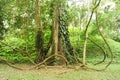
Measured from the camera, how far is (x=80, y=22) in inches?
488

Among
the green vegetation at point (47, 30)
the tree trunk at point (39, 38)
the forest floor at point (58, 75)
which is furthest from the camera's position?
the tree trunk at point (39, 38)

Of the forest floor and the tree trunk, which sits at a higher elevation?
the tree trunk

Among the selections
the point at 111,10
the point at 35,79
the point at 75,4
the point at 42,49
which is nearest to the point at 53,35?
the point at 42,49

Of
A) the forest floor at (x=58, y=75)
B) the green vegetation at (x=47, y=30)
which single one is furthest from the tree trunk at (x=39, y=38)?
the forest floor at (x=58, y=75)

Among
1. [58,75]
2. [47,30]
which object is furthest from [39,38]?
[58,75]

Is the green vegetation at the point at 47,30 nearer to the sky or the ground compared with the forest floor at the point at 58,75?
nearer to the sky

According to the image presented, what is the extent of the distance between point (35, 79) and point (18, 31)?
4253 mm

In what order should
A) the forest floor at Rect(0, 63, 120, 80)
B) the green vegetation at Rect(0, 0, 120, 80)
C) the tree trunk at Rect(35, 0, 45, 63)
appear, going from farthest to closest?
the tree trunk at Rect(35, 0, 45, 63) < the green vegetation at Rect(0, 0, 120, 80) < the forest floor at Rect(0, 63, 120, 80)

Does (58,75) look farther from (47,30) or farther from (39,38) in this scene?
(47,30)

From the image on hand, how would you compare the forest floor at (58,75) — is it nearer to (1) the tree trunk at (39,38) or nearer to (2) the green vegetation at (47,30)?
(2) the green vegetation at (47,30)

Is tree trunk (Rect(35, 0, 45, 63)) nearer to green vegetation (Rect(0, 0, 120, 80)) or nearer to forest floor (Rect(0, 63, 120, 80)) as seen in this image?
green vegetation (Rect(0, 0, 120, 80))

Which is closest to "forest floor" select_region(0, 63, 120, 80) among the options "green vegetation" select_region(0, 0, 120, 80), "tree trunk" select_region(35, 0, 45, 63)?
"green vegetation" select_region(0, 0, 120, 80)

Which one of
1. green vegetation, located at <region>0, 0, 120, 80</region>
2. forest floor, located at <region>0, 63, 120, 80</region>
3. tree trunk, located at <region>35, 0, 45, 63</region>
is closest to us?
forest floor, located at <region>0, 63, 120, 80</region>

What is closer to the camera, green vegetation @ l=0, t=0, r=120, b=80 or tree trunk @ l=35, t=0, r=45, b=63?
green vegetation @ l=0, t=0, r=120, b=80
